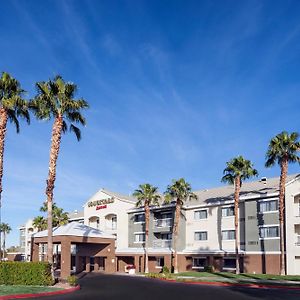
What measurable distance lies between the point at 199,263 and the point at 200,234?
3.87 meters

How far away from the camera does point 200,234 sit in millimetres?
58188

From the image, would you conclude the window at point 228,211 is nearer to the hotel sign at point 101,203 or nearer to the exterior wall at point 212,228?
the exterior wall at point 212,228

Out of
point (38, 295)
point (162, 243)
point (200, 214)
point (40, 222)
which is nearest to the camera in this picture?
point (38, 295)

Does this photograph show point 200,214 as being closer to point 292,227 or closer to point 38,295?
point 292,227

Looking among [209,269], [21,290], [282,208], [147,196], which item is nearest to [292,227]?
[282,208]

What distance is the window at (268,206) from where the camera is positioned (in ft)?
161

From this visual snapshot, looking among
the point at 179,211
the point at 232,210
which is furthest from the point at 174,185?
the point at 232,210

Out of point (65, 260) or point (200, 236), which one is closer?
point (65, 260)

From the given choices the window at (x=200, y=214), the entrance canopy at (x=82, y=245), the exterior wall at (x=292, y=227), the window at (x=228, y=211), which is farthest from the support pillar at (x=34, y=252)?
the exterior wall at (x=292, y=227)

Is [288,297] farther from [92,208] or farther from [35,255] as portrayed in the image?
[92,208]

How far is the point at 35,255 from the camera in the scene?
58.8m

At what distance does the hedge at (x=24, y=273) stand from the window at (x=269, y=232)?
88.2 ft

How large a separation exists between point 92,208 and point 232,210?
30362 mm

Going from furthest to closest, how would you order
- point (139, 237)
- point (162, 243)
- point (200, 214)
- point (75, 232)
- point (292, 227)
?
point (139, 237) → point (162, 243) → point (200, 214) → point (75, 232) → point (292, 227)
